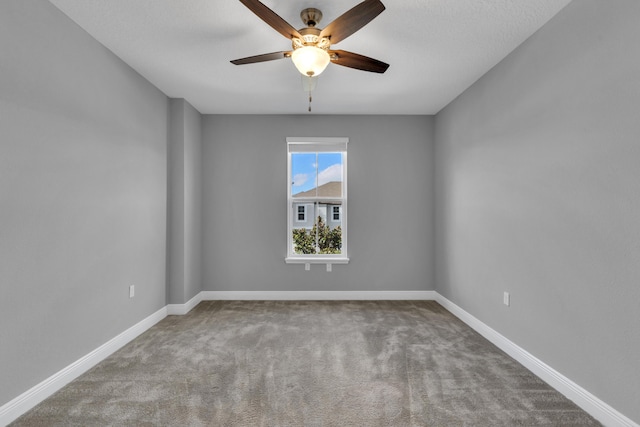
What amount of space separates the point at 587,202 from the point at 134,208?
3724 millimetres

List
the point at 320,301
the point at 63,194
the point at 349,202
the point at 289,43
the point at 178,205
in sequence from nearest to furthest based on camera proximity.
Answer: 1. the point at 63,194
2. the point at 289,43
3. the point at 178,205
4. the point at 320,301
5. the point at 349,202

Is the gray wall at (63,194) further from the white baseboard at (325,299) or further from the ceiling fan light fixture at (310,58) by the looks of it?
the ceiling fan light fixture at (310,58)

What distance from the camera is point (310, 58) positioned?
7.14 feet

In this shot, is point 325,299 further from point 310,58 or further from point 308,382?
point 310,58

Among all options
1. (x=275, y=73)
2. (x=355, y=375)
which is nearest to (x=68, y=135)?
(x=275, y=73)

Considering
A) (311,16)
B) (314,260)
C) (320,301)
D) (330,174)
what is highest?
(311,16)

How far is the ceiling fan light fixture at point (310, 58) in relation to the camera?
7.11ft

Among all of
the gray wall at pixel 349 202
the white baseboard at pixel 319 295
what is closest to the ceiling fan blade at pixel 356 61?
the gray wall at pixel 349 202

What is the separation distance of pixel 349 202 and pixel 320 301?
1457mm

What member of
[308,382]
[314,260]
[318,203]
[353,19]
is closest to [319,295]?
[314,260]

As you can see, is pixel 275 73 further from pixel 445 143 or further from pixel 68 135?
pixel 445 143

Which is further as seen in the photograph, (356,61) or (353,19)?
(356,61)

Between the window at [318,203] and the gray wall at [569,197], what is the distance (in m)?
1.90

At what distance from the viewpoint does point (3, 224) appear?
1845 millimetres
